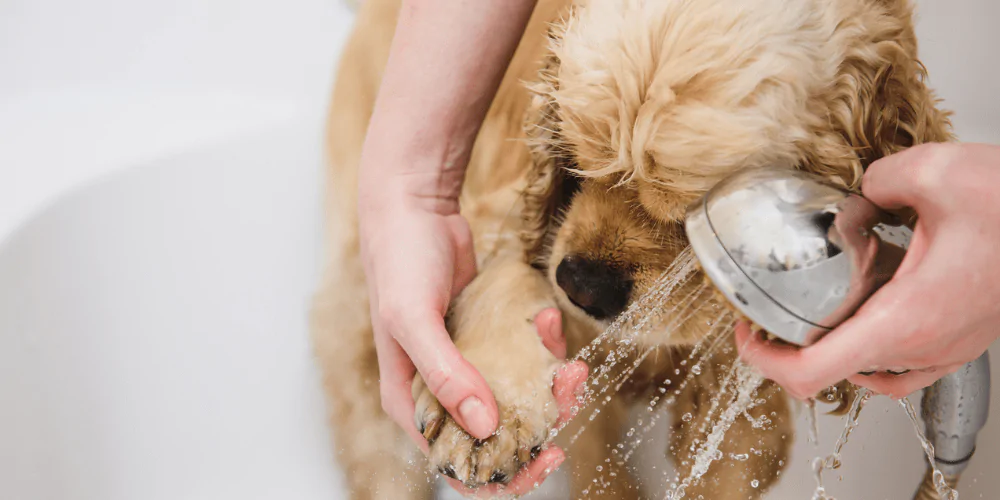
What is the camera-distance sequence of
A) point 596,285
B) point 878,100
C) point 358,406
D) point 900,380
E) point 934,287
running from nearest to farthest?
point 934,287 < point 900,380 < point 878,100 < point 596,285 < point 358,406

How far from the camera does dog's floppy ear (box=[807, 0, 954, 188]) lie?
697 millimetres

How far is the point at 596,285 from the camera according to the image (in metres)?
0.81

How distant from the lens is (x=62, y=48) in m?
1.27

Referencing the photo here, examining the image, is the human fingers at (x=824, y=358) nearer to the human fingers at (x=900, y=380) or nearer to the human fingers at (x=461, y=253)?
the human fingers at (x=900, y=380)

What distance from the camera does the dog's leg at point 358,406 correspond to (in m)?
1.22

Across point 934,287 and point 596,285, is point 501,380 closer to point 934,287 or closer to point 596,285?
point 596,285

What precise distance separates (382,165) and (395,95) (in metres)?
0.09

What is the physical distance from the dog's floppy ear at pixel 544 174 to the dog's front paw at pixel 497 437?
0.78ft

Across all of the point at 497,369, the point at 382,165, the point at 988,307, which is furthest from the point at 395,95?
the point at 988,307

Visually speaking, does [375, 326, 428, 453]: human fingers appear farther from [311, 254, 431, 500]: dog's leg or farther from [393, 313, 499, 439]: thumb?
[311, 254, 431, 500]: dog's leg

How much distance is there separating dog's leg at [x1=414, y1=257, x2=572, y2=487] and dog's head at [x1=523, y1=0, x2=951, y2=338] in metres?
0.20

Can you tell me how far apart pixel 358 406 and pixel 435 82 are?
→ 0.64 meters

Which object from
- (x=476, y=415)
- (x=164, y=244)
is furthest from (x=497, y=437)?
(x=164, y=244)

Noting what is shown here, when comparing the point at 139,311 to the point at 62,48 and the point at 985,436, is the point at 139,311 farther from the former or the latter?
the point at 985,436
